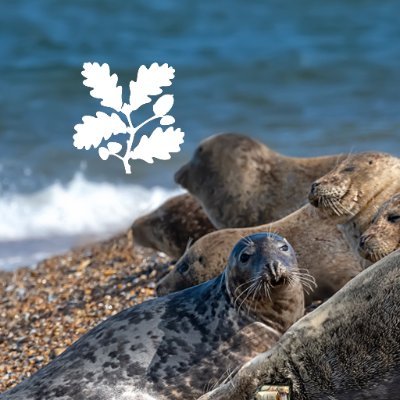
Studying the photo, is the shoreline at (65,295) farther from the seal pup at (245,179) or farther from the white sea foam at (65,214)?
the white sea foam at (65,214)

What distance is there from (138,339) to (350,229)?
1.60 meters

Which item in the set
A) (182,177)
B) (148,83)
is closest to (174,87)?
(182,177)

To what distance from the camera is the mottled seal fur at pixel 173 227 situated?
8609mm

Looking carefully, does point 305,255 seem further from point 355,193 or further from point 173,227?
point 173,227

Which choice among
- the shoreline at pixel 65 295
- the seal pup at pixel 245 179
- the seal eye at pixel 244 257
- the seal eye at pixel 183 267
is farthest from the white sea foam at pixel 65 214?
the seal eye at pixel 244 257

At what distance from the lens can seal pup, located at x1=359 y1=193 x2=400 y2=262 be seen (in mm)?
5445

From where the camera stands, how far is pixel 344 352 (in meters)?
4.09

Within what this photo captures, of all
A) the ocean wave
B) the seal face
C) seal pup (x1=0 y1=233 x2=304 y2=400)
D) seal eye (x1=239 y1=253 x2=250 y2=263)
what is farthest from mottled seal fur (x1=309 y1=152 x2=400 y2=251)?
the ocean wave

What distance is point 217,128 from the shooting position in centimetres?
1471

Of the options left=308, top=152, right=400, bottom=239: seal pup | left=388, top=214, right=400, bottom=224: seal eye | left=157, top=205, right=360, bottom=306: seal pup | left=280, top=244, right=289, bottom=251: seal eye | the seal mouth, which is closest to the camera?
the seal mouth

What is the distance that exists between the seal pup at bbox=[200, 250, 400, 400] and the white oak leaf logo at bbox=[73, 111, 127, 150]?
1.10m

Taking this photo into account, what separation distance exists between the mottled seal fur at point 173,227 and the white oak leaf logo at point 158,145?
490 cm

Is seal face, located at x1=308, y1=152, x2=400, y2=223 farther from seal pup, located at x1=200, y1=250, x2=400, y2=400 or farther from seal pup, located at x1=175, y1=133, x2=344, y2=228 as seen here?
seal pup, located at x1=200, y1=250, x2=400, y2=400

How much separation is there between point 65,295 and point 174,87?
876 cm
